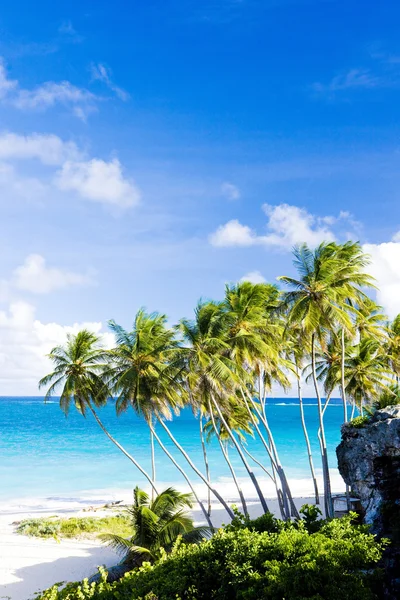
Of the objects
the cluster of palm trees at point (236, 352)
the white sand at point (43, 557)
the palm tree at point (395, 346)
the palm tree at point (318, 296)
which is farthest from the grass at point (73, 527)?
the palm tree at point (395, 346)

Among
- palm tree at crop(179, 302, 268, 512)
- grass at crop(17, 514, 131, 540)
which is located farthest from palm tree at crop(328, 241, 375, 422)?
grass at crop(17, 514, 131, 540)

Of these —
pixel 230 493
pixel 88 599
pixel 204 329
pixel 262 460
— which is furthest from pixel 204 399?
pixel 262 460

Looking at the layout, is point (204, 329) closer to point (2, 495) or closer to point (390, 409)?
point (390, 409)

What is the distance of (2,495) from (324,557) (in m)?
30.9

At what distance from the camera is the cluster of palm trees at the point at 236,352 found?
16.2 meters

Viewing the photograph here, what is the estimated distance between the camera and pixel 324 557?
6.60m

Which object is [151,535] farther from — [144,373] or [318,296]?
[318,296]

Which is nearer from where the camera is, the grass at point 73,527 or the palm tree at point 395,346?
the grass at point 73,527

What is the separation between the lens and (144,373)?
1872 cm

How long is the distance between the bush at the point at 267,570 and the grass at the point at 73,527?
14.1 metres

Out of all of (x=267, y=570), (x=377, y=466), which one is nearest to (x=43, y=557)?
(x=377, y=466)

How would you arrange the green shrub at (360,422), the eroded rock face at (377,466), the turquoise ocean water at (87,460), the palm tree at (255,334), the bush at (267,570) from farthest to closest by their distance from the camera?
the turquoise ocean water at (87,460) → the palm tree at (255,334) → the green shrub at (360,422) → the eroded rock face at (377,466) → the bush at (267,570)

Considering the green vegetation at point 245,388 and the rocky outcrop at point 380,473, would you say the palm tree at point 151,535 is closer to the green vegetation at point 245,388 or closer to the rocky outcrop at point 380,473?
the green vegetation at point 245,388

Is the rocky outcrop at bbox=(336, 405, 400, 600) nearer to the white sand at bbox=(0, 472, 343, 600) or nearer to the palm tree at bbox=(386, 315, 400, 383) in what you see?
the white sand at bbox=(0, 472, 343, 600)
